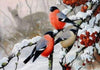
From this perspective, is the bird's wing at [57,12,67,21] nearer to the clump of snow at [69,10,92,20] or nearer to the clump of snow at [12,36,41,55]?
the clump of snow at [69,10,92,20]

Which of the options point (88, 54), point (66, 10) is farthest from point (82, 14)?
point (88, 54)

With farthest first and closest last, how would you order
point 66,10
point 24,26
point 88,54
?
point 24,26, point 66,10, point 88,54

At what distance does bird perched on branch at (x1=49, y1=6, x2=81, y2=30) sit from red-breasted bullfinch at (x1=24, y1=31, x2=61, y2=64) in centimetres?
6

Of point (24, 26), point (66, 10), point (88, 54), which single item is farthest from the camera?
Answer: point (24, 26)

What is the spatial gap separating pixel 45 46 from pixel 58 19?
0.62 ft

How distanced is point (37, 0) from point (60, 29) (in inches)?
10.7

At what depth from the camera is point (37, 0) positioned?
2332mm

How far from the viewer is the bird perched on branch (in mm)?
2199

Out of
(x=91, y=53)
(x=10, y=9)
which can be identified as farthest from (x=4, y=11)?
(x=91, y=53)

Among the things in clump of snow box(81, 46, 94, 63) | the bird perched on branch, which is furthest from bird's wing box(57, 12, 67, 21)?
clump of snow box(81, 46, 94, 63)

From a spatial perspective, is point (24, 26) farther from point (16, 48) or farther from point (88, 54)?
point (88, 54)

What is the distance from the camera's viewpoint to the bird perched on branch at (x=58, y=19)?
2.20 metres

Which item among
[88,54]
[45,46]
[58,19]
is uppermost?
[58,19]

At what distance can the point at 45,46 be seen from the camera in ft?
7.16
